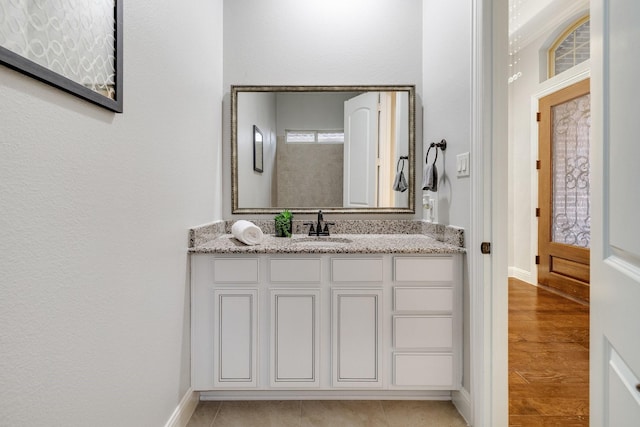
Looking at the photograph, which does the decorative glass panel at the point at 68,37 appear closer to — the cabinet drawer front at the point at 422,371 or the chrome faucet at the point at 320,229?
the chrome faucet at the point at 320,229

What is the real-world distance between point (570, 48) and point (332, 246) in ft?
12.5

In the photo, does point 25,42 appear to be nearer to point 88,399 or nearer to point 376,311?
point 88,399

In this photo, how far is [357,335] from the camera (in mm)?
1921

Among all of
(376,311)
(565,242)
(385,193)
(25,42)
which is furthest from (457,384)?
(565,242)

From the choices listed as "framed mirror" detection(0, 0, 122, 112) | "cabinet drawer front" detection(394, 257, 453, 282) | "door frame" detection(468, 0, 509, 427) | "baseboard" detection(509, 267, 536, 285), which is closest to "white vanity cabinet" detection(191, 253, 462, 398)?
"cabinet drawer front" detection(394, 257, 453, 282)

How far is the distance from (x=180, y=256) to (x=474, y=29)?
1741 millimetres

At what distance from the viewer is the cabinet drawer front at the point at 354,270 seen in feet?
6.30

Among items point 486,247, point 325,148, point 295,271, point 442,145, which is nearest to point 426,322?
point 486,247

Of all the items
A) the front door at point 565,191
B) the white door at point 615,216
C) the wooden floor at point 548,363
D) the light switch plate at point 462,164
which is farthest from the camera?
the front door at point 565,191

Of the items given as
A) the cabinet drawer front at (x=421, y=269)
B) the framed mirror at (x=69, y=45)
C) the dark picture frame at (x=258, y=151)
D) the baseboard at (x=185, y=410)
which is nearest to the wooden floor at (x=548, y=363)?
the cabinet drawer front at (x=421, y=269)

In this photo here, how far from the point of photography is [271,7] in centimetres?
248

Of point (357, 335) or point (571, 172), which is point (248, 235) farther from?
point (571, 172)

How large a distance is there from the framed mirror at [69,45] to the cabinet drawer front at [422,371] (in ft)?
5.59

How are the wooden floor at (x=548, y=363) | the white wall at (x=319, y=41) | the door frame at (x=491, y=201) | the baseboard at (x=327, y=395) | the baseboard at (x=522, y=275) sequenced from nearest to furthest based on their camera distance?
the door frame at (x=491, y=201)
the wooden floor at (x=548, y=363)
the baseboard at (x=327, y=395)
the white wall at (x=319, y=41)
the baseboard at (x=522, y=275)
